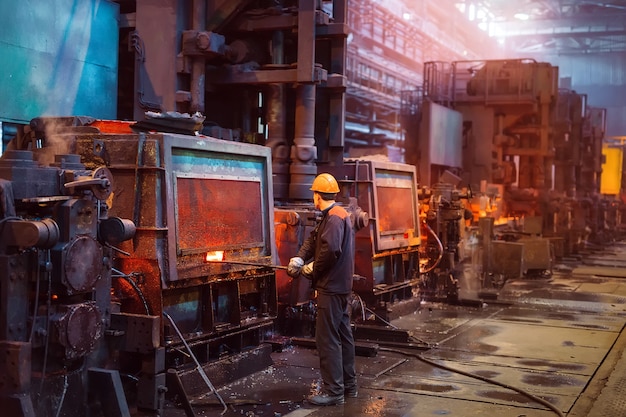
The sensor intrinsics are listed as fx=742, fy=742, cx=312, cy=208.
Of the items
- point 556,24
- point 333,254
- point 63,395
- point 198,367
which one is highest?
point 556,24

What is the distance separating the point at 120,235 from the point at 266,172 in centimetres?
245

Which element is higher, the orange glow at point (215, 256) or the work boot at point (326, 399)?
the orange glow at point (215, 256)

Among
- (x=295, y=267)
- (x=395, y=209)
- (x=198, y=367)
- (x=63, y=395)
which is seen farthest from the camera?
(x=395, y=209)

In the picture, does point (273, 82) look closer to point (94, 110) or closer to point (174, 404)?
point (94, 110)

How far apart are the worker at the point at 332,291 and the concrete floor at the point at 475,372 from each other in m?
Result: 0.17

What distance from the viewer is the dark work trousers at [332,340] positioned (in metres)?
5.88

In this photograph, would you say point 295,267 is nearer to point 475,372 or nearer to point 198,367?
point 198,367

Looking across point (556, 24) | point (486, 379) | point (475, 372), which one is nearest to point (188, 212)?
point (486, 379)

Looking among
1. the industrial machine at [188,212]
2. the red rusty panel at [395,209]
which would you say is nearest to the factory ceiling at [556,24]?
the industrial machine at [188,212]

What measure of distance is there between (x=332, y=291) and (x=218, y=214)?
3.89 ft

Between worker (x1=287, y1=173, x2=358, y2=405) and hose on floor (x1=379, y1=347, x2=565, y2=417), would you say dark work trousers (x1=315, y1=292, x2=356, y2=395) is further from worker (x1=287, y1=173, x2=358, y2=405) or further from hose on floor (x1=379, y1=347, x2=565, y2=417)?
hose on floor (x1=379, y1=347, x2=565, y2=417)

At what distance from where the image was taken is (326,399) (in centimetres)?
584

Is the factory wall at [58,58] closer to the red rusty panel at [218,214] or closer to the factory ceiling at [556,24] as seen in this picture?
the red rusty panel at [218,214]

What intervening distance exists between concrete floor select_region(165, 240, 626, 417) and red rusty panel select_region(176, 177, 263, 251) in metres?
1.22
